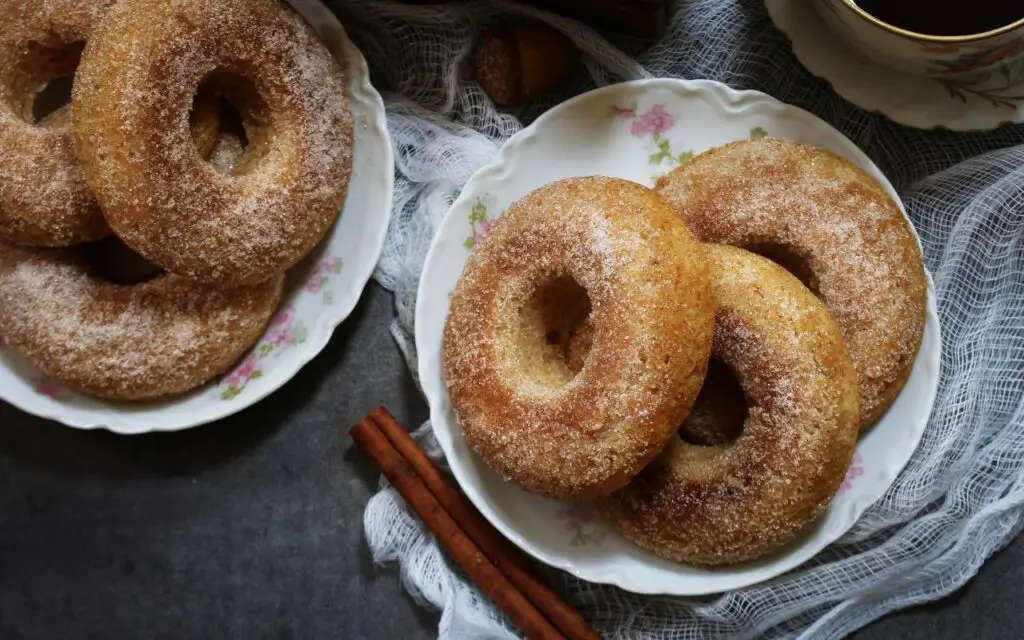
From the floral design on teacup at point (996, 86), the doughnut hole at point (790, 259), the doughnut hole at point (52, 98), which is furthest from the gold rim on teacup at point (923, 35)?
the doughnut hole at point (52, 98)

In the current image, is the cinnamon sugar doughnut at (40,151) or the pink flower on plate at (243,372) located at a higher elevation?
the cinnamon sugar doughnut at (40,151)

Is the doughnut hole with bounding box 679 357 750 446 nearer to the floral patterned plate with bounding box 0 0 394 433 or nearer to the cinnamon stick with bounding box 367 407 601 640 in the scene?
the cinnamon stick with bounding box 367 407 601 640

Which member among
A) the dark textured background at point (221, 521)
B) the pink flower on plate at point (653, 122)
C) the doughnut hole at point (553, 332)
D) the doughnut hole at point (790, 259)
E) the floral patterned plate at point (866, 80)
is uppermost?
the floral patterned plate at point (866, 80)

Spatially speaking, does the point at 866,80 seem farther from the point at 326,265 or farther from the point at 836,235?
the point at 326,265

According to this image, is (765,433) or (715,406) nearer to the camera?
(765,433)

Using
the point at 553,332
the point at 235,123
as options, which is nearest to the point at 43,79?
the point at 235,123

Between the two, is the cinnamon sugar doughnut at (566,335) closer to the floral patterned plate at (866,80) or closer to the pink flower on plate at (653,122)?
the pink flower on plate at (653,122)
